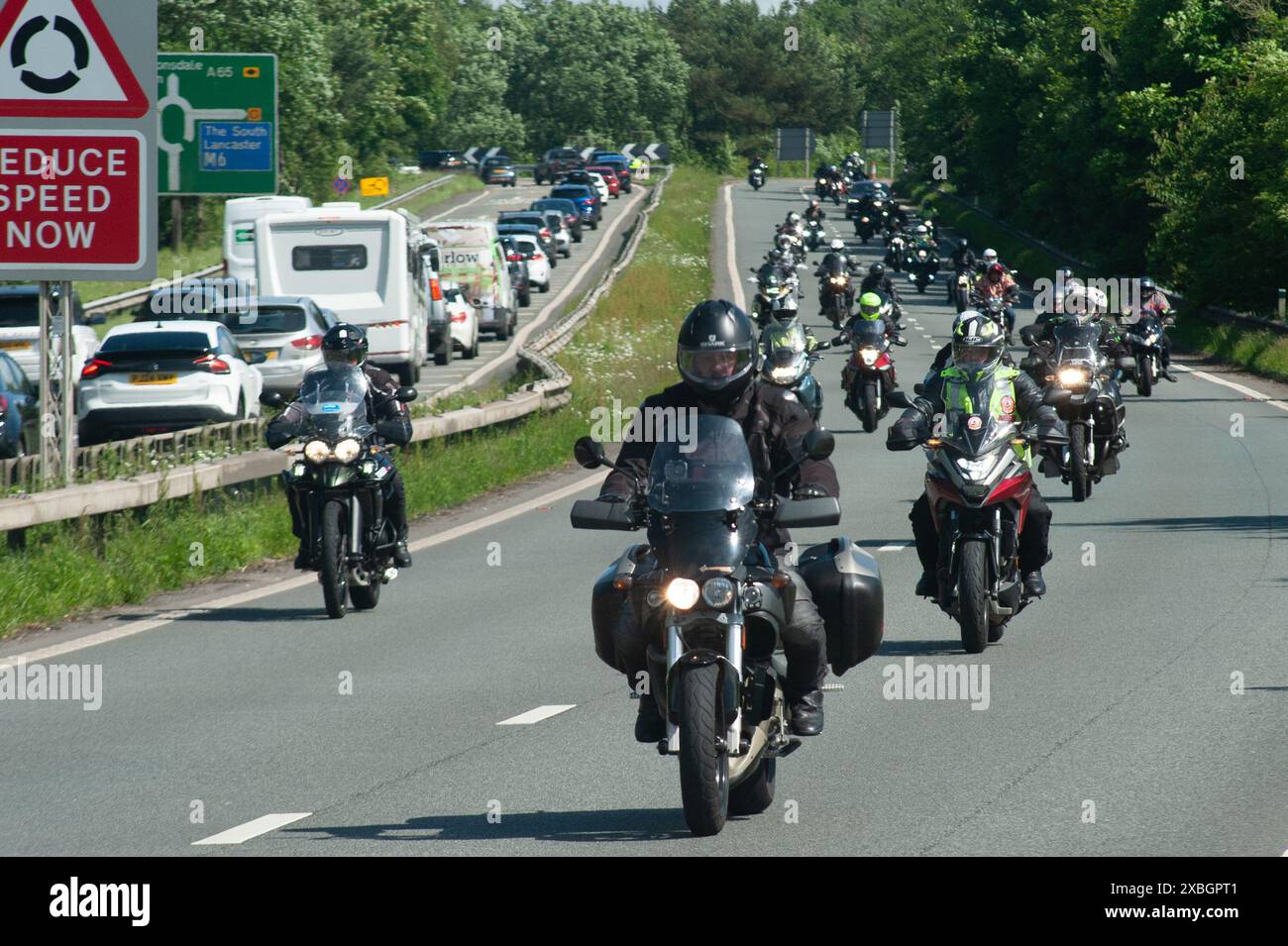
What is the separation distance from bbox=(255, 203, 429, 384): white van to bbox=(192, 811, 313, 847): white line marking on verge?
28878 millimetres

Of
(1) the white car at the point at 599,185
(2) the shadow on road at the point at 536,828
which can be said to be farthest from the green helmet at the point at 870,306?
(1) the white car at the point at 599,185

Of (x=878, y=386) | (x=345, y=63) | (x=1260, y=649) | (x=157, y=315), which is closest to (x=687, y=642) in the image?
(x=1260, y=649)

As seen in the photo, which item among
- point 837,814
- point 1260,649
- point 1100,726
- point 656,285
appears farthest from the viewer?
point 656,285

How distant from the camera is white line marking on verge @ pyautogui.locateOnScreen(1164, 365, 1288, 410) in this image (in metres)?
34.0

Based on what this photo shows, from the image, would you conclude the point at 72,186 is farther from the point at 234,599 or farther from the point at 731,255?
the point at 731,255

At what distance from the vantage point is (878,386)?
90.7 ft

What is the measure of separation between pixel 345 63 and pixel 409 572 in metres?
81.0

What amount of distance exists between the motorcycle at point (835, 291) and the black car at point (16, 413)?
72.4 feet

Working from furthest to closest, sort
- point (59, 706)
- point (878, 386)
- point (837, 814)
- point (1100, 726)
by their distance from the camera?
1. point (878, 386)
2. point (59, 706)
3. point (1100, 726)
4. point (837, 814)

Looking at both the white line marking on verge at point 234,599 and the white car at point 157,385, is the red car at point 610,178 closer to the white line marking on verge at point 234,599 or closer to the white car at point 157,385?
the white car at point 157,385

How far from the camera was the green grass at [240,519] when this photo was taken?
13.8 metres

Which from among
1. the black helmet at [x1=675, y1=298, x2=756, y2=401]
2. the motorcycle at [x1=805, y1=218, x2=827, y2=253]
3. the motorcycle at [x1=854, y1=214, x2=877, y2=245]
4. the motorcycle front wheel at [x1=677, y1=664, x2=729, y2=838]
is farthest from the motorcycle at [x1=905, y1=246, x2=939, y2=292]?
the motorcycle front wheel at [x1=677, y1=664, x2=729, y2=838]

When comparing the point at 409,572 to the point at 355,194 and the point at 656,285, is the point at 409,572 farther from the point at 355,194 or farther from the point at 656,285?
the point at 355,194

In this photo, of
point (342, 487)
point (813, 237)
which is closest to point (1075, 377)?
point (342, 487)
